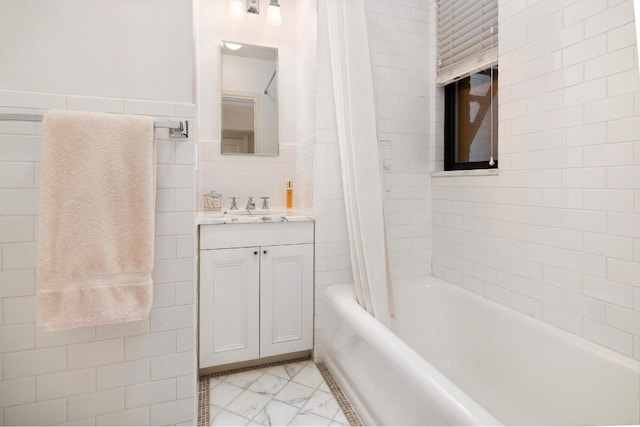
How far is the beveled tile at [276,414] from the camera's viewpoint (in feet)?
5.06

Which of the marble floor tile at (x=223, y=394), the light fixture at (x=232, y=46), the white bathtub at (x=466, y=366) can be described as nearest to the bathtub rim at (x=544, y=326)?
the white bathtub at (x=466, y=366)

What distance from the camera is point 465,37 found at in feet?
6.38

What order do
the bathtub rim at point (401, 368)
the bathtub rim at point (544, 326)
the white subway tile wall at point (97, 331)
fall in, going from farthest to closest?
1. the bathtub rim at point (544, 326)
2. the white subway tile wall at point (97, 331)
3. the bathtub rim at point (401, 368)

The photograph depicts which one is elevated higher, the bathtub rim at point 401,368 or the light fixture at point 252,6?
the light fixture at point 252,6

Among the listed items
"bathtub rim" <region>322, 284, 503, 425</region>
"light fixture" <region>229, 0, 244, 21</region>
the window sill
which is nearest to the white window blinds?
the window sill

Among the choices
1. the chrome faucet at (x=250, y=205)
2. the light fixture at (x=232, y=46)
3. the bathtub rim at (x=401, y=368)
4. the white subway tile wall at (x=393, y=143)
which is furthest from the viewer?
the light fixture at (x=232, y=46)

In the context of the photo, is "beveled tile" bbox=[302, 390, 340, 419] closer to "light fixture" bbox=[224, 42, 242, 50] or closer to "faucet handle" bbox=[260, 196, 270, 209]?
"faucet handle" bbox=[260, 196, 270, 209]

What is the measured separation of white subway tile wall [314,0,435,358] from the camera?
2041 millimetres

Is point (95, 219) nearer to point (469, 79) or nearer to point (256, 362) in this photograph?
point (256, 362)

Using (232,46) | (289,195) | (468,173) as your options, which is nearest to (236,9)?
(232,46)

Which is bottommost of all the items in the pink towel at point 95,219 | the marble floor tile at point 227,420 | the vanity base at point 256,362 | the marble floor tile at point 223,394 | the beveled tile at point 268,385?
the marble floor tile at point 227,420

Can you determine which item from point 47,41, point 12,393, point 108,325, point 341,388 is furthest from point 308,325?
point 47,41

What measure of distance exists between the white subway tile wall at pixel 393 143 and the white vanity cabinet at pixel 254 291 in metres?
0.11

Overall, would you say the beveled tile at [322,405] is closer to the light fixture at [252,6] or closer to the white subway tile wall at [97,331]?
the white subway tile wall at [97,331]
